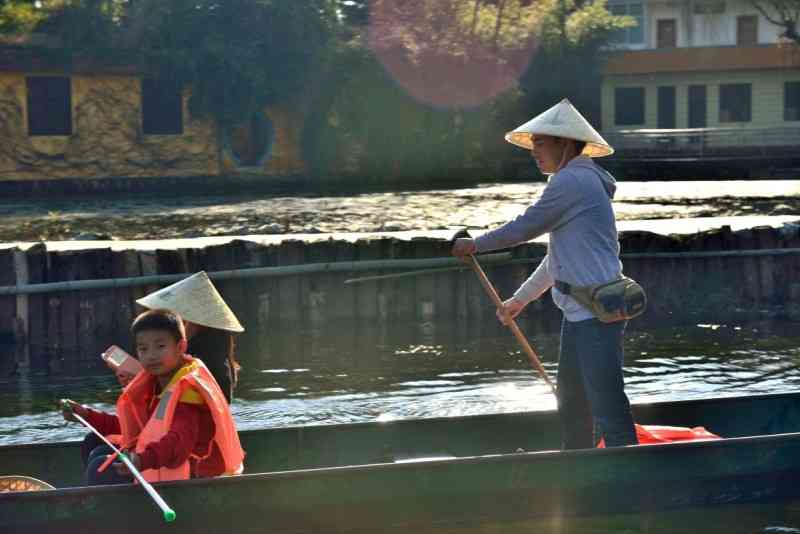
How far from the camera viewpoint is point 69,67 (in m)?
32.8

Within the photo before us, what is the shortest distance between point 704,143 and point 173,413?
Result: 37.3 metres

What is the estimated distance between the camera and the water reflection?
38.3ft

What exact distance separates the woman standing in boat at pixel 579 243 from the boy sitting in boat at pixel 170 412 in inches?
61.4

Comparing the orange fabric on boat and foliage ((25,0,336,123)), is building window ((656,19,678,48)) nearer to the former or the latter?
foliage ((25,0,336,123))

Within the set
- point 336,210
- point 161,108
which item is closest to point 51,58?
point 161,108

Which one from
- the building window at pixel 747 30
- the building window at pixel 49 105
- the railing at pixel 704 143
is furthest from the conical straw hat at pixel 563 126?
the building window at pixel 747 30

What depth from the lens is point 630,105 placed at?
2114 inches

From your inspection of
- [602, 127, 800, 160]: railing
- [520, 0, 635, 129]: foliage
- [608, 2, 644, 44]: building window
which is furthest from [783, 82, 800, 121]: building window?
[520, 0, 635, 129]: foliage

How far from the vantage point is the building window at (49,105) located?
107ft

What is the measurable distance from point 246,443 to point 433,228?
1321 cm

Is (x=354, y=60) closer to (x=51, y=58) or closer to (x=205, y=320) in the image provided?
(x=51, y=58)

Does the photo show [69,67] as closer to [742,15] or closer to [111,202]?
[111,202]

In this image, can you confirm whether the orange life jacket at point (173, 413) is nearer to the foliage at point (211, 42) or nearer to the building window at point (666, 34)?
the foliage at point (211, 42)

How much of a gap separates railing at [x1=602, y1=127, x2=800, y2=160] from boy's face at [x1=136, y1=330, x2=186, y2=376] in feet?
112
